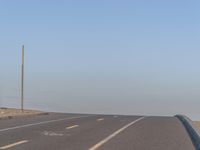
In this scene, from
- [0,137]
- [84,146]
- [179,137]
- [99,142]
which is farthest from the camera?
[179,137]

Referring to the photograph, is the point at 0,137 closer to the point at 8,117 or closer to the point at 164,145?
the point at 164,145

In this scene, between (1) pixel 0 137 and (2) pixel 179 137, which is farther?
(2) pixel 179 137

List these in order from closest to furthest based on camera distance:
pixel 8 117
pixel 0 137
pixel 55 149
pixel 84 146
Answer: pixel 55 149, pixel 84 146, pixel 0 137, pixel 8 117

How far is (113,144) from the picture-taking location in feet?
55.4

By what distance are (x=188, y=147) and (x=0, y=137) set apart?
6.58m

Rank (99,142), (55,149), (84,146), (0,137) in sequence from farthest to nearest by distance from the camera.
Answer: (0,137) < (99,142) < (84,146) < (55,149)

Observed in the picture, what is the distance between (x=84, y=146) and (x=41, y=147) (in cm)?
137

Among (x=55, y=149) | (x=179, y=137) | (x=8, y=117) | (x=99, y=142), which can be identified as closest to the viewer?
(x=55, y=149)

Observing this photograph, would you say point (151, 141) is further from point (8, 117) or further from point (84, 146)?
point (8, 117)

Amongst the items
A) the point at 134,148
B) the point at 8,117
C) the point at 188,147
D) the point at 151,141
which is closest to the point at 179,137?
the point at 151,141

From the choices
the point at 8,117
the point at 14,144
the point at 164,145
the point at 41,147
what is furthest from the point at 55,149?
the point at 8,117

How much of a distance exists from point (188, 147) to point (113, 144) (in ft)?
7.66

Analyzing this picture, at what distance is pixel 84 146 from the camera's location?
1600cm

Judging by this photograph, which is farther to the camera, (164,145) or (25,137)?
(25,137)
